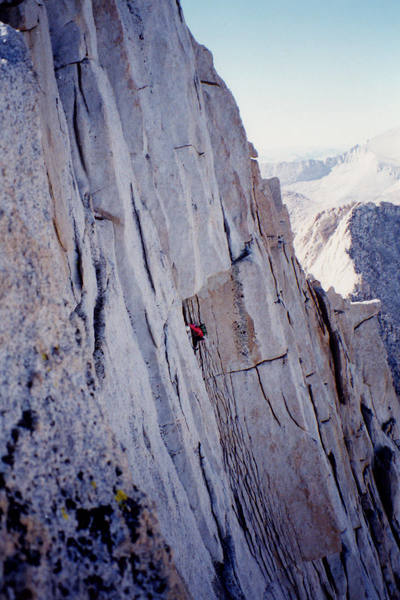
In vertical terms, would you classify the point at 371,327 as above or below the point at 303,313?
below

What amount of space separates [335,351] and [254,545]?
4.18 metres

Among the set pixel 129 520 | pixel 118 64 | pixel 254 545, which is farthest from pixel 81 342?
pixel 254 545

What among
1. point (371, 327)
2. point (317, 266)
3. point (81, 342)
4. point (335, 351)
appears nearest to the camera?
point (81, 342)

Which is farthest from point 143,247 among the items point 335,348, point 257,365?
point 335,348

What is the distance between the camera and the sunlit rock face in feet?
4.48

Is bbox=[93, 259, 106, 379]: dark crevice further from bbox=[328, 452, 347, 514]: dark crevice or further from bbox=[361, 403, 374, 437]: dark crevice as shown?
bbox=[361, 403, 374, 437]: dark crevice

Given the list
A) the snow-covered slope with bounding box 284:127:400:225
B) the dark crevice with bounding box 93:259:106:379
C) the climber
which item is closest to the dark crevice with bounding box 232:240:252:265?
the climber

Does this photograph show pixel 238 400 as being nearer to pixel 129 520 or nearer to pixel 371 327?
pixel 129 520

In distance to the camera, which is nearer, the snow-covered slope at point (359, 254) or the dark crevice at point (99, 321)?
the dark crevice at point (99, 321)

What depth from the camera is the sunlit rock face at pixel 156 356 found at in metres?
1.37

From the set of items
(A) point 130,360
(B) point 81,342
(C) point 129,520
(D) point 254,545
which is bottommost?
(D) point 254,545

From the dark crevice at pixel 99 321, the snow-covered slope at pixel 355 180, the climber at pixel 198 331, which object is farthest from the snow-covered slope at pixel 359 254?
the snow-covered slope at pixel 355 180

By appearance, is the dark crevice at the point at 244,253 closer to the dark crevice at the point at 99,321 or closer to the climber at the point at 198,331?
the climber at the point at 198,331

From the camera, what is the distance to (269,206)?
7.10 metres
